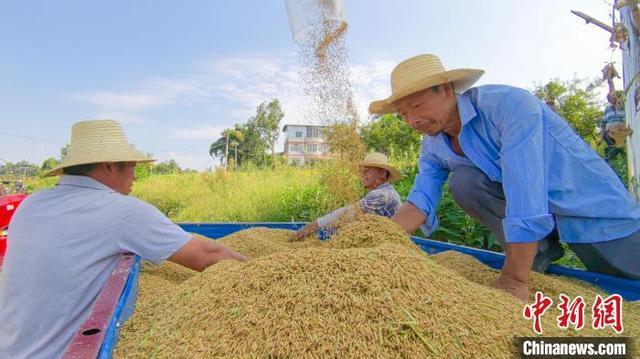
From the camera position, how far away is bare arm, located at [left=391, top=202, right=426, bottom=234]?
8.23 ft

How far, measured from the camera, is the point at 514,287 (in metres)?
1.74

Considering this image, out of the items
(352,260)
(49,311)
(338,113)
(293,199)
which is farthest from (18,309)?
(293,199)

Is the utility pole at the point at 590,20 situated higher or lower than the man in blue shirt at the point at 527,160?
higher

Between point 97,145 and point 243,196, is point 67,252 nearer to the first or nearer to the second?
point 97,145

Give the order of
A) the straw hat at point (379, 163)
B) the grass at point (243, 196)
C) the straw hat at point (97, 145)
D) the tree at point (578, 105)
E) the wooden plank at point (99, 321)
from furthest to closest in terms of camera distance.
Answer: the tree at point (578, 105) < the grass at point (243, 196) < the straw hat at point (379, 163) < the straw hat at point (97, 145) < the wooden plank at point (99, 321)

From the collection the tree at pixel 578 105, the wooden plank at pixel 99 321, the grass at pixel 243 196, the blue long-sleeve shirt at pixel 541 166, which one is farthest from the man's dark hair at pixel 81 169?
the tree at pixel 578 105

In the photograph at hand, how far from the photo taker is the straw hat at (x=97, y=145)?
192cm

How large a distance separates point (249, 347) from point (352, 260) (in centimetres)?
43

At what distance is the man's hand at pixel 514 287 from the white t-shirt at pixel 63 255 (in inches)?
50.5

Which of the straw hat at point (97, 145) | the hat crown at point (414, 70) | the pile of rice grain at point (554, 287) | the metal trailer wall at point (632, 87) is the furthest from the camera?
the metal trailer wall at point (632, 87)


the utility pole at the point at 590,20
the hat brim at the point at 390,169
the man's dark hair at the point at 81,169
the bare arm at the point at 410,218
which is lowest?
the bare arm at the point at 410,218

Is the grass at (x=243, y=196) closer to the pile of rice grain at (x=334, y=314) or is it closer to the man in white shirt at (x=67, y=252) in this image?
the man in white shirt at (x=67, y=252)

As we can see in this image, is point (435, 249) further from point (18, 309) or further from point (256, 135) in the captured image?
point (256, 135)

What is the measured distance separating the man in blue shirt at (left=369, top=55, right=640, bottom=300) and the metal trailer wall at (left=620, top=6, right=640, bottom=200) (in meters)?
0.84
